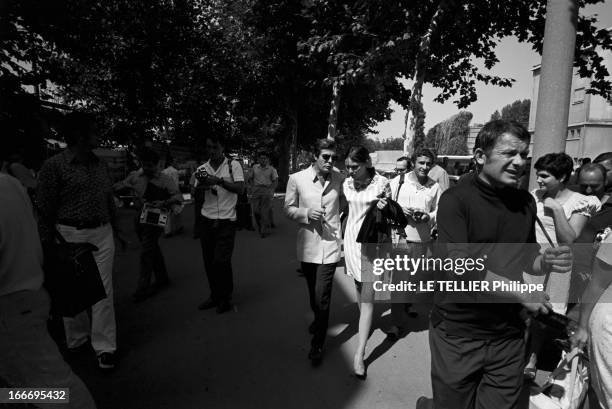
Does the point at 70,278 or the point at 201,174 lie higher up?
the point at 201,174

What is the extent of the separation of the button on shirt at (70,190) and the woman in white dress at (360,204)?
7.42 ft

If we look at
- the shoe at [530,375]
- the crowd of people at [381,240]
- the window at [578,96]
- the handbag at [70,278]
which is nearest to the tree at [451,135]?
the window at [578,96]

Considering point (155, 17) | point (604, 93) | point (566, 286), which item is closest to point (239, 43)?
point (155, 17)

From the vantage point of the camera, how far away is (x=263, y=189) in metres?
9.69

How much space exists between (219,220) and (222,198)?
0.27 m

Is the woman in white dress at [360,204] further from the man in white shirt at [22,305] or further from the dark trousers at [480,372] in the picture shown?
the man in white shirt at [22,305]

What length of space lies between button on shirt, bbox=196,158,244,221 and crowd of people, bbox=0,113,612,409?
0.04 ft

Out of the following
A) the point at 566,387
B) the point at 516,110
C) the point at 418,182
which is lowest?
the point at 566,387

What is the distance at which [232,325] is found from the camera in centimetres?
430

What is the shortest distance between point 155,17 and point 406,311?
37.3 feet

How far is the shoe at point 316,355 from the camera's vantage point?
3510 millimetres

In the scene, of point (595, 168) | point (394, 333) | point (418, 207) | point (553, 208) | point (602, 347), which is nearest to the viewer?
point (602, 347)

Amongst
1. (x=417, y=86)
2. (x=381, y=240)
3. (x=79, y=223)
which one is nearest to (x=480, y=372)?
(x=381, y=240)

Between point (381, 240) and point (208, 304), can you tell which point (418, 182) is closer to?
point (381, 240)
